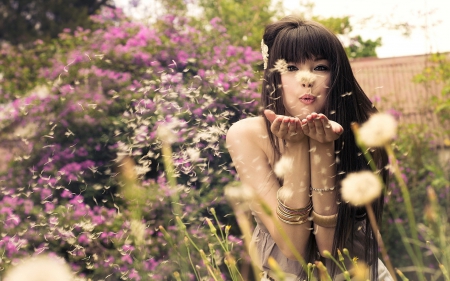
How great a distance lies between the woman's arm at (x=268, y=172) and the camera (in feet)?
4.81

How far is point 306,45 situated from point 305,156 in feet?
1.39

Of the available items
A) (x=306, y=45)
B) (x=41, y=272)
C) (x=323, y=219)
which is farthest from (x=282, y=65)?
(x=41, y=272)

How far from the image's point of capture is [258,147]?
1.81 m

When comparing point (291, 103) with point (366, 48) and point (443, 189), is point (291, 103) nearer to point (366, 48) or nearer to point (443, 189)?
point (443, 189)

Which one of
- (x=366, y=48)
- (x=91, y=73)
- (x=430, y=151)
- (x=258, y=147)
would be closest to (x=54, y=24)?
(x=366, y=48)

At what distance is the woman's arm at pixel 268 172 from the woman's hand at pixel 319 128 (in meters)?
0.06

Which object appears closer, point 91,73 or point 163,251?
point 163,251

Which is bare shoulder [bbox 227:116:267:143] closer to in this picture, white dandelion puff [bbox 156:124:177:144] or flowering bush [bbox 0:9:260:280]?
white dandelion puff [bbox 156:124:177:144]

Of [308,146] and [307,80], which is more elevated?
[307,80]

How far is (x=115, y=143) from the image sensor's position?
171 inches

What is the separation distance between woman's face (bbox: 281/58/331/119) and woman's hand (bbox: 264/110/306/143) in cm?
32

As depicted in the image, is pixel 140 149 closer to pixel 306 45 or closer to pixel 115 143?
pixel 115 143

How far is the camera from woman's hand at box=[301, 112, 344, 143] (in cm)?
131

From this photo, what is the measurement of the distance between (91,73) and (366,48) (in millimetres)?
13759
